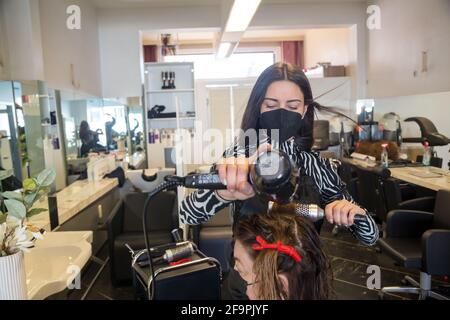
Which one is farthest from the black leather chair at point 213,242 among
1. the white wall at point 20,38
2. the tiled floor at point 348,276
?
the white wall at point 20,38

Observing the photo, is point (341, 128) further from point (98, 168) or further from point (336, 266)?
point (98, 168)

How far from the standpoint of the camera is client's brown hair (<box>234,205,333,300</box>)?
31.4 inches

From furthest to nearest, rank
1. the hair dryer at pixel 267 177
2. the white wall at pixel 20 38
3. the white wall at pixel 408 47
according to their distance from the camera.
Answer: the white wall at pixel 408 47 → the white wall at pixel 20 38 → the hair dryer at pixel 267 177

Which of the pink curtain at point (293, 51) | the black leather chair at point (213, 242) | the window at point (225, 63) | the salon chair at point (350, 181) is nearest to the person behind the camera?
the black leather chair at point (213, 242)

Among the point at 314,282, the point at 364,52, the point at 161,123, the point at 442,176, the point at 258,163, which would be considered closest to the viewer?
the point at 258,163

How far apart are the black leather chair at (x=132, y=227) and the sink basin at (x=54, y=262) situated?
36.9 inches

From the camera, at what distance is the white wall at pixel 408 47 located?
3.07 m

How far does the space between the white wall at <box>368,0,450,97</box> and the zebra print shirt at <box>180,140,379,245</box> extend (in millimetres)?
2719

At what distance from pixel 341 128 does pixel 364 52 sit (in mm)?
1054

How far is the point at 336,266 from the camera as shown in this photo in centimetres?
304

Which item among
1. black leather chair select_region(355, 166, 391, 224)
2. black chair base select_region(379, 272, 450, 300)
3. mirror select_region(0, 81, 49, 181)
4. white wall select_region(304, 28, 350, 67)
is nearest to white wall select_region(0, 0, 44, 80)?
mirror select_region(0, 81, 49, 181)

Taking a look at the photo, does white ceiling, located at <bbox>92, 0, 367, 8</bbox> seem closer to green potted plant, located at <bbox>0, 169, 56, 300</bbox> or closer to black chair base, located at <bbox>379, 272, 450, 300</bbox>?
black chair base, located at <bbox>379, 272, 450, 300</bbox>

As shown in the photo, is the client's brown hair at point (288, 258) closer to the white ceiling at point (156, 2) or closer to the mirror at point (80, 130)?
the mirror at point (80, 130)
